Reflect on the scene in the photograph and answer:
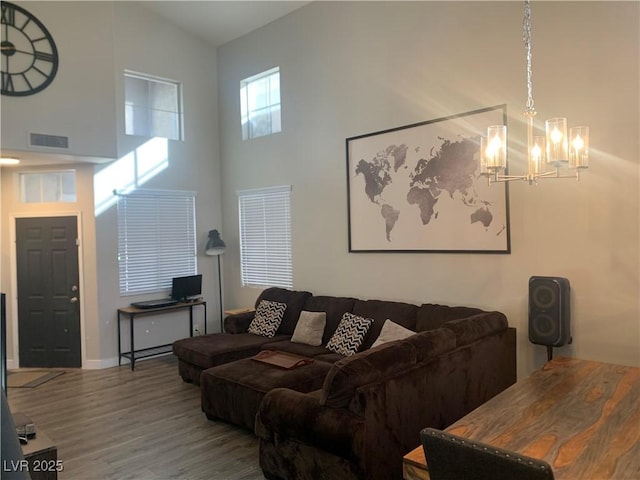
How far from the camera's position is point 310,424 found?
8.77 ft

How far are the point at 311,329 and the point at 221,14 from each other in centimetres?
429

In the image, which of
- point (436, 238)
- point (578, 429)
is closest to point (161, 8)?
point (436, 238)

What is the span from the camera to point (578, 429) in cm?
199

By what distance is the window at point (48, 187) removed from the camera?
592 centimetres

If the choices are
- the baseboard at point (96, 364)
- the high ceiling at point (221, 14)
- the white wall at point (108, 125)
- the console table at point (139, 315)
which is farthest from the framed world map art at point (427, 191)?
the baseboard at point (96, 364)

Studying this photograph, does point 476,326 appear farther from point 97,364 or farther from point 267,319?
point 97,364

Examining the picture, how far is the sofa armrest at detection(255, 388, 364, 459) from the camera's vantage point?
2.51m

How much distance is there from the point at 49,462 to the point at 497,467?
1988 mm

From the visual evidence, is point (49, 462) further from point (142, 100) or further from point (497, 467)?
point (142, 100)

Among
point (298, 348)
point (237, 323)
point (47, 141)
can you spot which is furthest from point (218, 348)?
point (47, 141)

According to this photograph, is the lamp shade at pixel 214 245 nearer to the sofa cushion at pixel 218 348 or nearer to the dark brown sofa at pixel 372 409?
the sofa cushion at pixel 218 348

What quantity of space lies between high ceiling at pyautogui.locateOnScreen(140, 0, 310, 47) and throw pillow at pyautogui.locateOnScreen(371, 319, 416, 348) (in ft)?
13.2

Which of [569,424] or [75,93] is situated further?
[75,93]

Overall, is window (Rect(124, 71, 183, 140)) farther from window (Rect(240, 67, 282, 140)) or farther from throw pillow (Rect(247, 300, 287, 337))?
throw pillow (Rect(247, 300, 287, 337))
